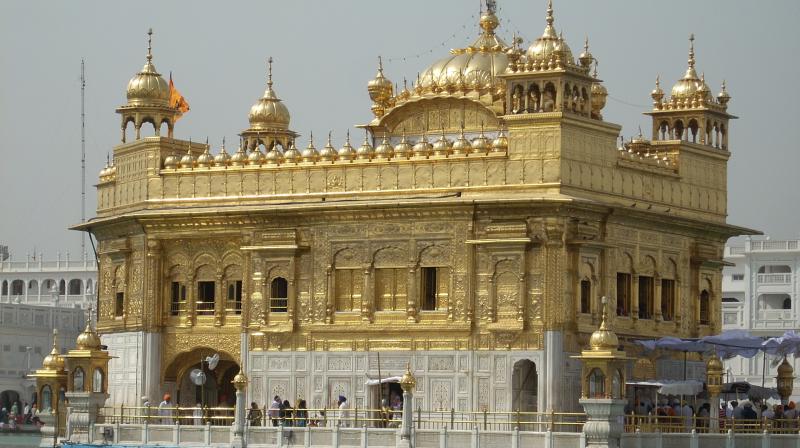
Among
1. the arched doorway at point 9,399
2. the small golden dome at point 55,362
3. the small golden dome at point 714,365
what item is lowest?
the arched doorway at point 9,399

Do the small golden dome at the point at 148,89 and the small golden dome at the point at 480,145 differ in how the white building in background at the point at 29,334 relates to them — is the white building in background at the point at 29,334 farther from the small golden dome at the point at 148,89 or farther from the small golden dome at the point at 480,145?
the small golden dome at the point at 480,145

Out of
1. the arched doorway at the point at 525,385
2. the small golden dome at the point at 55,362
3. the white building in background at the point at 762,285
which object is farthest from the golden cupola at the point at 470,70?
the white building in background at the point at 762,285

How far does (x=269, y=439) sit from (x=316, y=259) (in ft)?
19.1

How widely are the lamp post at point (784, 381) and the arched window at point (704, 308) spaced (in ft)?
7.30

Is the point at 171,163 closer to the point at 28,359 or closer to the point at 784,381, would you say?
the point at 784,381

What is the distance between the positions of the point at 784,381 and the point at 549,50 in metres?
10.0

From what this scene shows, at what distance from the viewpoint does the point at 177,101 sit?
154 feet

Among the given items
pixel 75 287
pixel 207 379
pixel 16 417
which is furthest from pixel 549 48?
pixel 75 287

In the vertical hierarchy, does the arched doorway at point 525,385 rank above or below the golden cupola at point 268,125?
below

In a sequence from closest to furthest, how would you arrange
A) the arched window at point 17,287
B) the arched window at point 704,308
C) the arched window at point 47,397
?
the arched window at point 47,397 → the arched window at point 704,308 → the arched window at point 17,287

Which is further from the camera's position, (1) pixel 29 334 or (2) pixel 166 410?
(1) pixel 29 334

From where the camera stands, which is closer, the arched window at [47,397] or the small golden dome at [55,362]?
the arched window at [47,397]

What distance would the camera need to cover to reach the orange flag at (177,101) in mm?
46625

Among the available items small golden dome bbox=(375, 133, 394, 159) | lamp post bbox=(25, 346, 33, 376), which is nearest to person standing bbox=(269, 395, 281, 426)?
small golden dome bbox=(375, 133, 394, 159)
